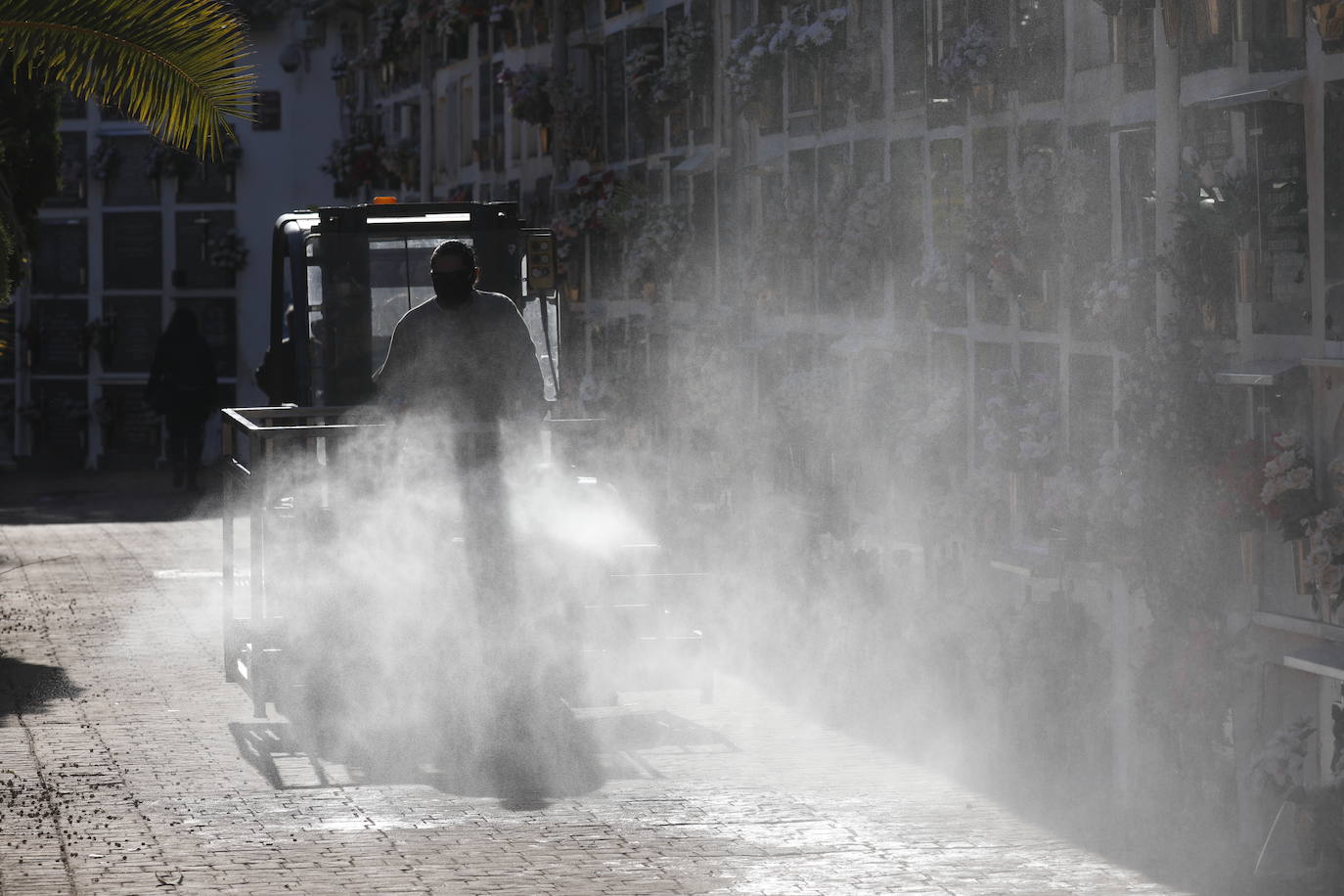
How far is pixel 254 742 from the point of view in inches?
391

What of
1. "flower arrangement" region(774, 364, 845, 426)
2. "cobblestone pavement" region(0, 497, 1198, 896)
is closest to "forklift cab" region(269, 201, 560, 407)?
"flower arrangement" region(774, 364, 845, 426)

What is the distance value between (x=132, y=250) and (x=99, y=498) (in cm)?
852

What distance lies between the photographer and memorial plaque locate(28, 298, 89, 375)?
33.8 metres

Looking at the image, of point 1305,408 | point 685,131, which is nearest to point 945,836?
point 1305,408

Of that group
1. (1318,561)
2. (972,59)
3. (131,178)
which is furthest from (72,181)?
(1318,561)

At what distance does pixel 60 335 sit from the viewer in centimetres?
3403

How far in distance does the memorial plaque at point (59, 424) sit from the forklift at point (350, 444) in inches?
788

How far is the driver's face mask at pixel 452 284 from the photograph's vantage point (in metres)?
9.84

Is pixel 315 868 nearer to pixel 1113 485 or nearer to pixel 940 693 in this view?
pixel 1113 485

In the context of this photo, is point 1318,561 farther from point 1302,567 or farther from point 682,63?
point 682,63

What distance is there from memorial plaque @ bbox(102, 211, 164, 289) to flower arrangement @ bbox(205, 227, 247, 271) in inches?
33.7

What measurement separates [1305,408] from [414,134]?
24386mm

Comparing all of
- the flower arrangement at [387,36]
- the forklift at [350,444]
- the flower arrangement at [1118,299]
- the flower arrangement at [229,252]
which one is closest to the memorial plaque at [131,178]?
the flower arrangement at [229,252]

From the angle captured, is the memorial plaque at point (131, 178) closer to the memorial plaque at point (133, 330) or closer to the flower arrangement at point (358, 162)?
the memorial plaque at point (133, 330)
